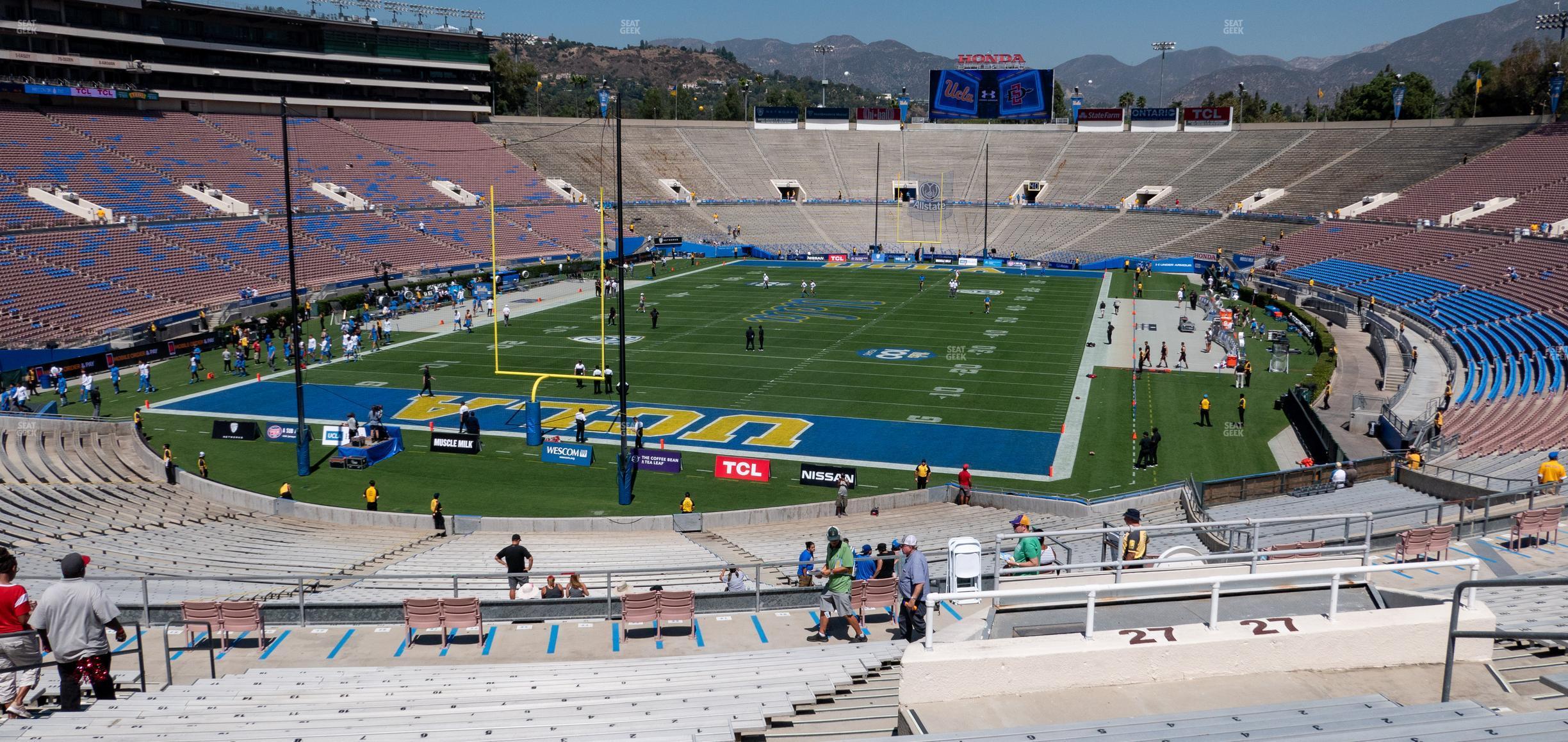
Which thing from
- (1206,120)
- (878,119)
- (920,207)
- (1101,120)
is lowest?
(920,207)

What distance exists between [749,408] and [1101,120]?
2944 inches

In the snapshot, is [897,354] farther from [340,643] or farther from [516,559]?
[340,643]

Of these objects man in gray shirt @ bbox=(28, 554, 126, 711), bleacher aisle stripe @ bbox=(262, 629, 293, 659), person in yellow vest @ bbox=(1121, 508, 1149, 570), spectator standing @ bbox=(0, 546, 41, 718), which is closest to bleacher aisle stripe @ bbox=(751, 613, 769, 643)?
person in yellow vest @ bbox=(1121, 508, 1149, 570)

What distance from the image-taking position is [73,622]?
7.68 m

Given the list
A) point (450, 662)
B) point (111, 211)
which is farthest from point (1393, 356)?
point (111, 211)

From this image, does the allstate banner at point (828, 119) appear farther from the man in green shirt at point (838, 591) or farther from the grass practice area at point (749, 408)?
the man in green shirt at point (838, 591)

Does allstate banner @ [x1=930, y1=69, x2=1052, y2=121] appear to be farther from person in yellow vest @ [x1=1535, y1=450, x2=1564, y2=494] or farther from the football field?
person in yellow vest @ [x1=1535, y1=450, x2=1564, y2=494]

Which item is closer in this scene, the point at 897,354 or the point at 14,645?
the point at 14,645

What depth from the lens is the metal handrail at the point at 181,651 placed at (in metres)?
9.73

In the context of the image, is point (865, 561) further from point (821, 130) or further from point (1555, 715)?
point (821, 130)

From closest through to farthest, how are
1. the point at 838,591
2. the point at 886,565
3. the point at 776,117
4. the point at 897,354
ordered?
1. the point at 838,591
2. the point at 886,565
3. the point at 897,354
4. the point at 776,117

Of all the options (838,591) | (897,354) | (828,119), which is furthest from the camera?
(828,119)

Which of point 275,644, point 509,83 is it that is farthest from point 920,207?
point 275,644

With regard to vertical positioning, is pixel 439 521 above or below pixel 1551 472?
below
